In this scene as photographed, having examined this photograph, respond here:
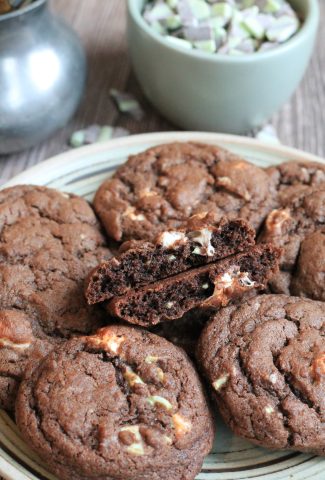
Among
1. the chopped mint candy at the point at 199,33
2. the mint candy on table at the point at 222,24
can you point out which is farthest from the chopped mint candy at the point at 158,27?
the chopped mint candy at the point at 199,33

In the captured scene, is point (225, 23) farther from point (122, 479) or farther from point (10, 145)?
point (122, 479)

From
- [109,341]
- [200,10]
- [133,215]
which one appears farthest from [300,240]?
[200,10]

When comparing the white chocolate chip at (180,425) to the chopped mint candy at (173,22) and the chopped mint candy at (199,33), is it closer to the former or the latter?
the chopped mint candy at (199,33)

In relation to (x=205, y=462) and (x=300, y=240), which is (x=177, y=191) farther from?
(x=205, y=462)

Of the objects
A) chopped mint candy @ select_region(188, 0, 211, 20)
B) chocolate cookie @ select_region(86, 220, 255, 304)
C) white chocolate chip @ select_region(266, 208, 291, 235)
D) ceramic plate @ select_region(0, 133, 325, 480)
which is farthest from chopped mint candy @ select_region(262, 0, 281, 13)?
chocolate cookie @ select_region(86, 220, 255, 304)

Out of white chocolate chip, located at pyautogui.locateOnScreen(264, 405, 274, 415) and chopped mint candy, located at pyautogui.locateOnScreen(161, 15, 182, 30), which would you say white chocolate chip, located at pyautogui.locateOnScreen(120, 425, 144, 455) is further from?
chopped mint candy, located at pyautogui.locateOnScreen(161, 15, 182, 30)

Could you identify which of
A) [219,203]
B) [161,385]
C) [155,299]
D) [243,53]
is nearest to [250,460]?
[161,385]
